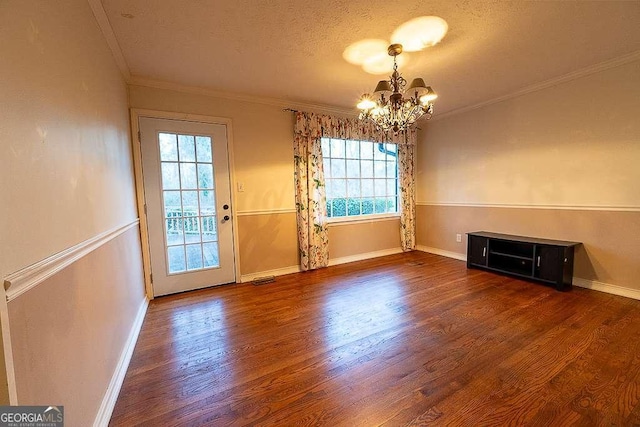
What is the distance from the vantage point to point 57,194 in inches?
Result: 41.8

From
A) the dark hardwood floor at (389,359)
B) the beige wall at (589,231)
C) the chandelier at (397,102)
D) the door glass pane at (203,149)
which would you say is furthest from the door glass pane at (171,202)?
the beige wall at (589,231)

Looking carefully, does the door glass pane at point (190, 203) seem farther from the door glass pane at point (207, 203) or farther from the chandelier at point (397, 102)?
the chandelier at point (397, 102)

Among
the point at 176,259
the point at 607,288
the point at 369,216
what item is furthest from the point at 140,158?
the point at 607,288

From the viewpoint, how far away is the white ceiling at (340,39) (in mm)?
1839

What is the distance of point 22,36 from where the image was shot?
2.95 feet

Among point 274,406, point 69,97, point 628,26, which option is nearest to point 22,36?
point 69,97

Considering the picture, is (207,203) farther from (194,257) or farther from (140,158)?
(140,158)

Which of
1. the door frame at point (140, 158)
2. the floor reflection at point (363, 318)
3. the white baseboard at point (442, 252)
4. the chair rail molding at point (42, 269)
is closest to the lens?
the chair rail molding at point (42, 269)

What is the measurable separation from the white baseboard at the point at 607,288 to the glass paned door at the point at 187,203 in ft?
13.5

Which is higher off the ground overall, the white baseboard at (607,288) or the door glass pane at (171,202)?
the door glass pane at (171,202)

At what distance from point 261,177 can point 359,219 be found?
1.75 m

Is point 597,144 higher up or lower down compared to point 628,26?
lower down

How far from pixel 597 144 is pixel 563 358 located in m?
2.41

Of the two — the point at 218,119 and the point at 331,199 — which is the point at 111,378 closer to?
the point at 218,119
